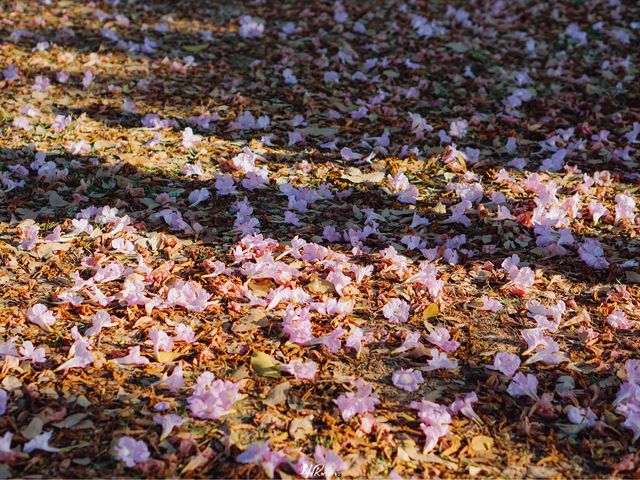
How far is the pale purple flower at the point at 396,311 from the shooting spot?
3693 mm

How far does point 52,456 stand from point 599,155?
4800 mm

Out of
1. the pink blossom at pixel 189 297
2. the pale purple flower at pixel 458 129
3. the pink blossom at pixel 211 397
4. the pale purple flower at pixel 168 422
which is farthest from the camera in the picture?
the pale purple flower at pixel 458 129

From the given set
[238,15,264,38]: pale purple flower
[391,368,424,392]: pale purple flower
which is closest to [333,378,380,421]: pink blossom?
[391,368,424,392]: pale purple flower

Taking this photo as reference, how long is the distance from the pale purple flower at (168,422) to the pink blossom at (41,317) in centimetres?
94

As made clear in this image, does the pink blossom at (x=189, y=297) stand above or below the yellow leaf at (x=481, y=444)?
below

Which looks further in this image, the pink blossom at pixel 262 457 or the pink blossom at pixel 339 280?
the pink blossom at pixel 339 280

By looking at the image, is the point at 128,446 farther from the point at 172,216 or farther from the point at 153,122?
the point at 153,122

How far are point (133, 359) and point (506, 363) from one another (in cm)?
188

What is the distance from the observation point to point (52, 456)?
2781 mm

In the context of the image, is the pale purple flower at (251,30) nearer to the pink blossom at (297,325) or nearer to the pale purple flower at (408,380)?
the pink blossom at (297,325)

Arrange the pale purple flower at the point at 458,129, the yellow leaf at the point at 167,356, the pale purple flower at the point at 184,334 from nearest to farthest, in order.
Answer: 1. the yellow leaf at the point at 167,356
2. the pale purple flower at the point at 184,334
3. the pale purple flower at the point at 458,129

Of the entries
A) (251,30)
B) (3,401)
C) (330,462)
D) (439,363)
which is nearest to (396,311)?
(439,363)

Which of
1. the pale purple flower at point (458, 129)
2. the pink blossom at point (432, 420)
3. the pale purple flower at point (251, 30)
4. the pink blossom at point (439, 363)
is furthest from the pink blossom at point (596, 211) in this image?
the pale purple flower at point (251, 30)

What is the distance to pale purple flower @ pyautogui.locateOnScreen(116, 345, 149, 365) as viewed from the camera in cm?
328
